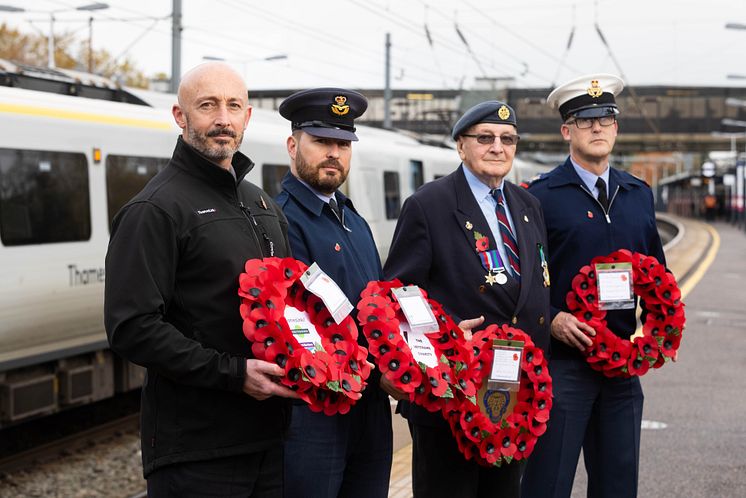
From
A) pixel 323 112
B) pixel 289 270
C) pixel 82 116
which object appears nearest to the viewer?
pixel 289 270

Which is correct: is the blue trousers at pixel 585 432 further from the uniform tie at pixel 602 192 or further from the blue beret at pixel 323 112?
the blue beret at pixel 323 112

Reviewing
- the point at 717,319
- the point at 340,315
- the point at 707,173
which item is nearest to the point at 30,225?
the point at 340,315

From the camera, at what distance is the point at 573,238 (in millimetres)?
4406

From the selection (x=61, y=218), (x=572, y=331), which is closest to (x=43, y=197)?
(x=61, y=218)

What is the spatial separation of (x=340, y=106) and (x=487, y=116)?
64 cm

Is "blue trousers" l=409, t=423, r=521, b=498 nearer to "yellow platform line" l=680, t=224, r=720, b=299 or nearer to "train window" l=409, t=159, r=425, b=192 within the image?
"yellow platform line" l=680, t=224, r=720, b=299

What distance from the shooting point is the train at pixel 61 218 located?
8.43m

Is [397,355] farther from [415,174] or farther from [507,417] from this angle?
[415,174]

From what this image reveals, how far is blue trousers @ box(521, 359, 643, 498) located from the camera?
14.2 feet

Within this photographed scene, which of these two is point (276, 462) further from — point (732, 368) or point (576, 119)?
point (732, 368)

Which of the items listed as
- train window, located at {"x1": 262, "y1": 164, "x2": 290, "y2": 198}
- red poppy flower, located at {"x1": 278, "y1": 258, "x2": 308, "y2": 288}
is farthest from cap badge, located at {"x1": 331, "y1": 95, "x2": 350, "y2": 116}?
train window, located at {"x1": 262, "y1": 164, "x2": 290, "y2": 198}

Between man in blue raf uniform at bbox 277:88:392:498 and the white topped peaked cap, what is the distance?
3.81 ft

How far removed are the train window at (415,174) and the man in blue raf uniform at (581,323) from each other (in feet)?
44.7

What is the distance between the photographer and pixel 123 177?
977 centimetres
